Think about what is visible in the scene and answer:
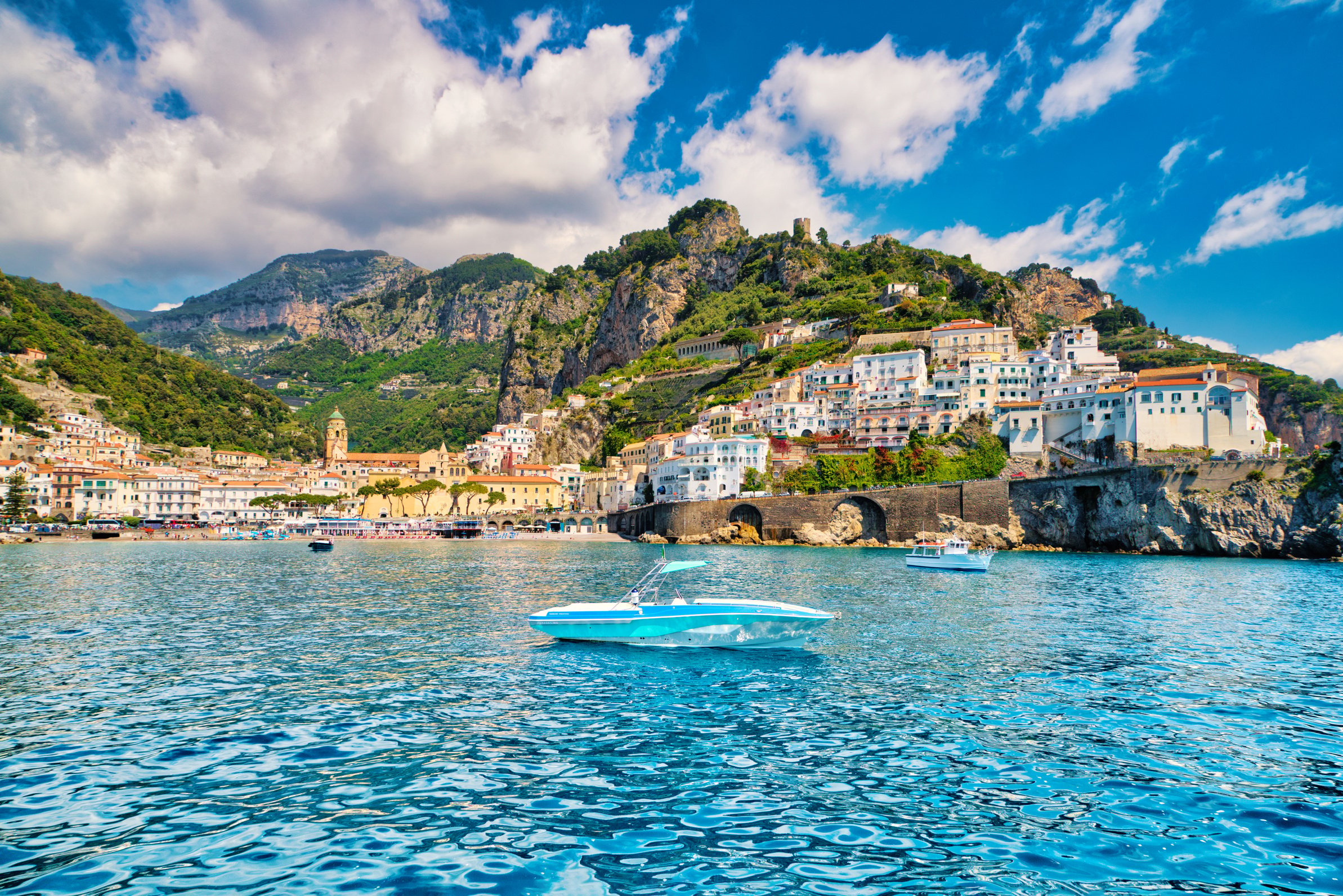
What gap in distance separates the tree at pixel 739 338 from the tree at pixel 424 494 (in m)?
48.1

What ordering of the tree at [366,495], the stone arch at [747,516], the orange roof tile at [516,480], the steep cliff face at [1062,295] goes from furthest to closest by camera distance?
the steep cliff face at [1062,295] < the tree at [366,495] < the orange roof tile at [516,480] < the stone arch at [747,516]

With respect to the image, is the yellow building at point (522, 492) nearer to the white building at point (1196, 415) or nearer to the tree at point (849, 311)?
the tree at point (849, 311)

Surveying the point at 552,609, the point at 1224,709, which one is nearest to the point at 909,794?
the point at 1224,709

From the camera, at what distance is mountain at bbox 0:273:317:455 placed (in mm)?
114062

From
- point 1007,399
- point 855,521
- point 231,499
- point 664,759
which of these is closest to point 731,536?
point 855,521

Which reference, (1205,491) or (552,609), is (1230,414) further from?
(552,609)

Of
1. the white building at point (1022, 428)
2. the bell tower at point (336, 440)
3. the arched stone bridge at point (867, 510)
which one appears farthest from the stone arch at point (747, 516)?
the bell tower at point (336, 440)

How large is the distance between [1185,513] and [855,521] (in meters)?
24.5

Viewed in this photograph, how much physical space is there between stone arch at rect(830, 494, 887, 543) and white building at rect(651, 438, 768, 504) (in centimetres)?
1228

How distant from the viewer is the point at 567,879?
19.4 ft

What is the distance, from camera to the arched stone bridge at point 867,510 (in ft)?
198

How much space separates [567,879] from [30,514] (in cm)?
10157

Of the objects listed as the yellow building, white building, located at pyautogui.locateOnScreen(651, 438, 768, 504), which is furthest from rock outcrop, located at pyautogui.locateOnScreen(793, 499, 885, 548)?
the yellow building

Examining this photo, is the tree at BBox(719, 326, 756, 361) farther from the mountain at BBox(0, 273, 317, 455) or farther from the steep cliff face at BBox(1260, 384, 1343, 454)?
the mountain at BBox(0, 273, 317, 455)
